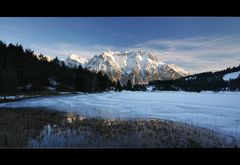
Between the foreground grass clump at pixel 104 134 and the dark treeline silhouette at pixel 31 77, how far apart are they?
19.4 metres

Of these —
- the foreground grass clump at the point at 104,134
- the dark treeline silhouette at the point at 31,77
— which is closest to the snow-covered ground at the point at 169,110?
the foreground grass clump at the point at 104,134

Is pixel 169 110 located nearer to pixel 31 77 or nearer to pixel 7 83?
pixel 7 83

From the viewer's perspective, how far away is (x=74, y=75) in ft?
170

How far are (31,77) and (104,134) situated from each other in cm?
3100

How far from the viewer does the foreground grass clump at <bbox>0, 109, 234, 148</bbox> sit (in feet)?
22.8

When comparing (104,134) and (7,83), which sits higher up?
(7,83)

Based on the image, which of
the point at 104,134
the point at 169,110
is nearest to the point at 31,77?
the point at 169,110

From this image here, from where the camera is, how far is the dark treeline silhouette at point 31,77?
94.1 ft

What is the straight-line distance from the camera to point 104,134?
7.89m

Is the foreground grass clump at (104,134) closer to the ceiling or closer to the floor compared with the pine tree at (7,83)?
closer to the floor

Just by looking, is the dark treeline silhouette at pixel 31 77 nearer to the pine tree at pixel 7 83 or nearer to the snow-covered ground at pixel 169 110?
the pine tree at pixel 7 83
